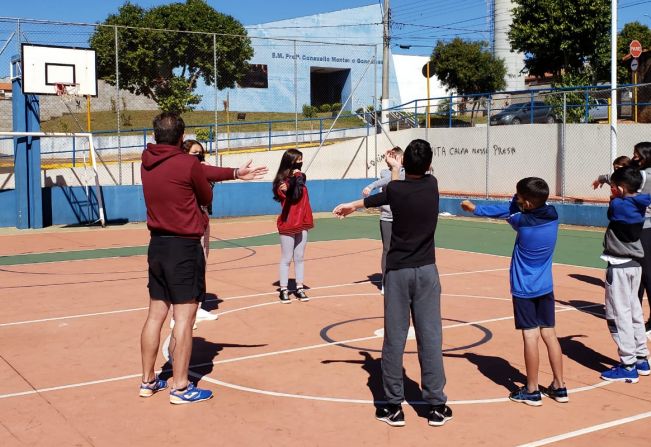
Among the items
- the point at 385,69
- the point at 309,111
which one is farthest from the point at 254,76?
the point at 309,111

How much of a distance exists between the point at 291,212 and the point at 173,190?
4168 millimetres

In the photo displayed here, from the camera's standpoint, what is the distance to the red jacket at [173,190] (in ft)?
19.6

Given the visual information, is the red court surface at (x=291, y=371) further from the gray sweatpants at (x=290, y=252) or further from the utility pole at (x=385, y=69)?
the utility pole at (x=385, y=69)

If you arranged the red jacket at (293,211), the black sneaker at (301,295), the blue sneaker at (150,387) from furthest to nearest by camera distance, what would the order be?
the black sneaker at (301,295)
the red jacket at (293,211)
the blue sneaker at (150,387)

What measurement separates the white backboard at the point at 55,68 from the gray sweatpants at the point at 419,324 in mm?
16921

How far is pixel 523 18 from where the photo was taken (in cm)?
3553

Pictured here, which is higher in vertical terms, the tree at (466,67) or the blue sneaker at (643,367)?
the tree at (466,67)

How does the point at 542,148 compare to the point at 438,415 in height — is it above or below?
above

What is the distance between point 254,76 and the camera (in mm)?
30250

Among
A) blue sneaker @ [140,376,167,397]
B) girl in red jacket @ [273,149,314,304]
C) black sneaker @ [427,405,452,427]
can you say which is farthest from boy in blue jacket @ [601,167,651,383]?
girl in red jacket @ [273,149,314,304]

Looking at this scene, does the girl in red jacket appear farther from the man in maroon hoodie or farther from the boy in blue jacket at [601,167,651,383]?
the boy in blue jacket at [601,167,651,383]

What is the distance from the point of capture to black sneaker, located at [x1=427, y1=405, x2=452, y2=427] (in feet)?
18.1

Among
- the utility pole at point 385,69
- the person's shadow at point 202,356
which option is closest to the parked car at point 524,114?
the utility pole at point 385,69

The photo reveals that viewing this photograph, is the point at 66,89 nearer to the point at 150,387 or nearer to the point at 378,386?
the point at 150,387
